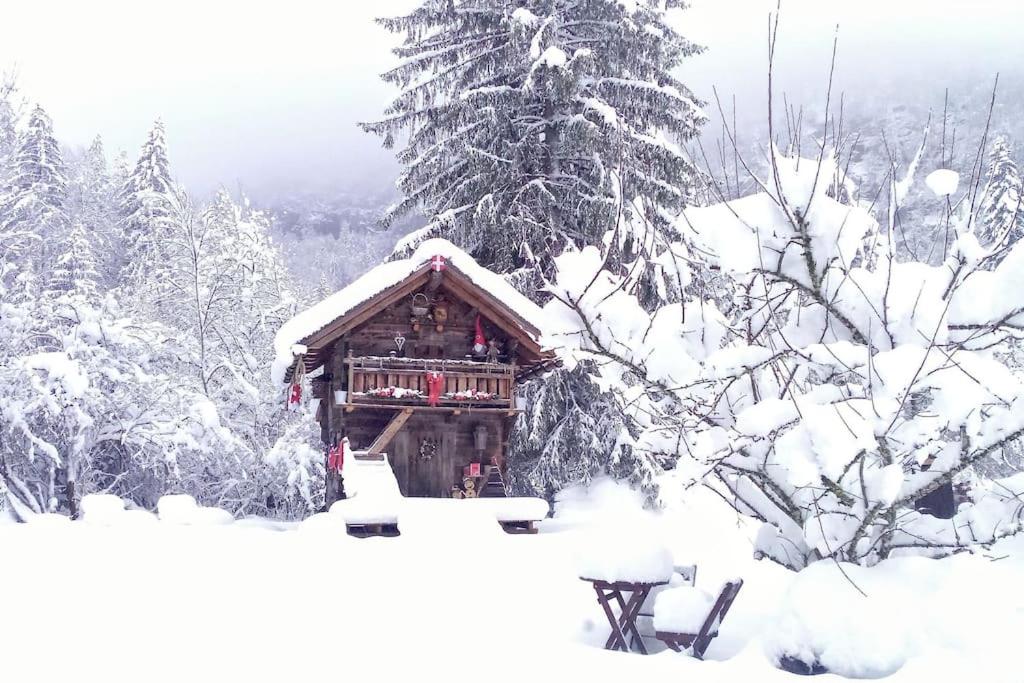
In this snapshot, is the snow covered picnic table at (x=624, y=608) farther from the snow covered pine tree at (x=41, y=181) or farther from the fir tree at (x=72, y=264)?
the snow covered pine tree at (x=41, y=181)

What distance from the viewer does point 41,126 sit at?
36.5m

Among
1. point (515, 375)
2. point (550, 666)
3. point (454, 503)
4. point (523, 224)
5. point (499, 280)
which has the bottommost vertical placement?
point (550, 666)

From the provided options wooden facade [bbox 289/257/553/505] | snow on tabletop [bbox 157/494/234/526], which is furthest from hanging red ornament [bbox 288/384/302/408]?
snow on tabletop [bbox 157/494/234/526]

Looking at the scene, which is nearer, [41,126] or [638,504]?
[638,504]

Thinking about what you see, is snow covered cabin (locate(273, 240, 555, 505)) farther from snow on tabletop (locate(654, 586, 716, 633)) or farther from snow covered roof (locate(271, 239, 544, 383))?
snow on tabletop (locate(654, 586, 716, 633))

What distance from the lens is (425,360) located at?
43.5ft

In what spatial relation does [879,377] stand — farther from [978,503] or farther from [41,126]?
[41,126]

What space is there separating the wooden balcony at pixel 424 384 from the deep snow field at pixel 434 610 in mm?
2731

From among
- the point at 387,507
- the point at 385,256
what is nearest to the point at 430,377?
the point at 387,507

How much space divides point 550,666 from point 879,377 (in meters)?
2.92

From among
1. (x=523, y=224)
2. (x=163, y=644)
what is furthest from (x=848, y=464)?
(x=523, y=224)

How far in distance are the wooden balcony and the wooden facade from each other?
2 cm

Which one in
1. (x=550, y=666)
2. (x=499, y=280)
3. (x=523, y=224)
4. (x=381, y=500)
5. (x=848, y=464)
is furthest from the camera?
(x=523, y=224)

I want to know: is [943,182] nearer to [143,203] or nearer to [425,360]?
[425,360]
